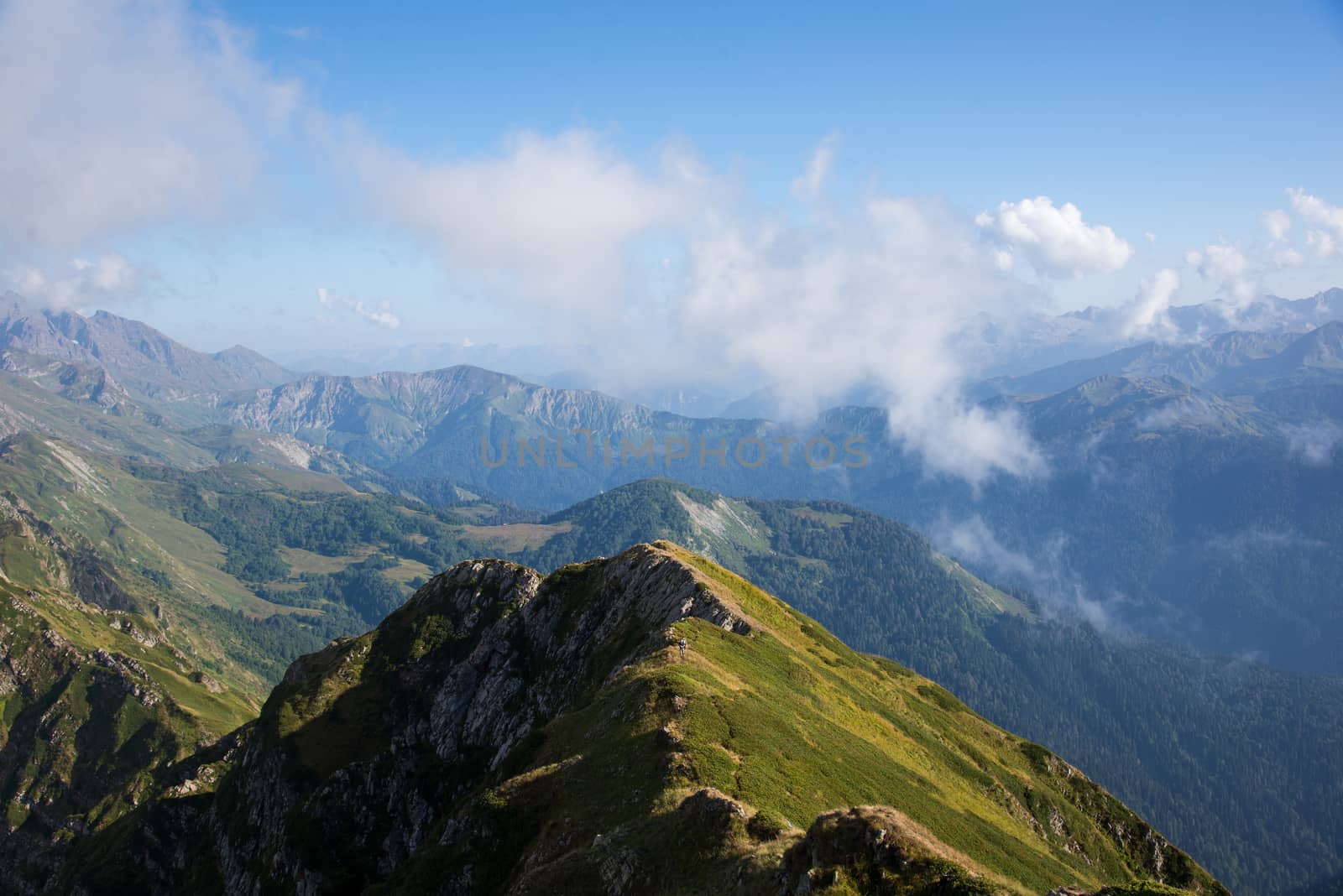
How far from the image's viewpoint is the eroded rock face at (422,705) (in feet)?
331

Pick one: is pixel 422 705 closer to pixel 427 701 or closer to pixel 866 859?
pixel 427 701

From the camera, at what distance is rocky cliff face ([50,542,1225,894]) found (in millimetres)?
47781

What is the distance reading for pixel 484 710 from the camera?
374 ft

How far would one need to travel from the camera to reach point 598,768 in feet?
196

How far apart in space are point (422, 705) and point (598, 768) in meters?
73.5

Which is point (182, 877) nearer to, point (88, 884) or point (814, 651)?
point (88, 884)

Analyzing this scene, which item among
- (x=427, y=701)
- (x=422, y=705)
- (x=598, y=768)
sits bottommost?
(x=422, y=705)

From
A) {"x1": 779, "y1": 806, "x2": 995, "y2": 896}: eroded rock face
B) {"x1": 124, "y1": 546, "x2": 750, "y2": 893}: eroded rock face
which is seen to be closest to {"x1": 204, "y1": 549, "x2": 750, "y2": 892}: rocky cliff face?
{"x1": 124, "y1": 546, "x2": 750, "y2": 893}: eroded rock face

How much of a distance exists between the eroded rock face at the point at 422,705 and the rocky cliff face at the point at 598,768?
1.35 feet

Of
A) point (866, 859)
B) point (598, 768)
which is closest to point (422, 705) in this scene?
point (598, 768)

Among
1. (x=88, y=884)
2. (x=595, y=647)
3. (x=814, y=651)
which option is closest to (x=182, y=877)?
(x=88, y=884)

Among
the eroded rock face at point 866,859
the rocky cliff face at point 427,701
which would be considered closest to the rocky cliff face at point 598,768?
the eroded rock face at point 866,859

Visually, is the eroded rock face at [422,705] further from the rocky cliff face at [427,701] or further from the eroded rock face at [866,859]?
the eroded rock face at [866,859]

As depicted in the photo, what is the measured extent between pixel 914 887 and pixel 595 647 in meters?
75.1
